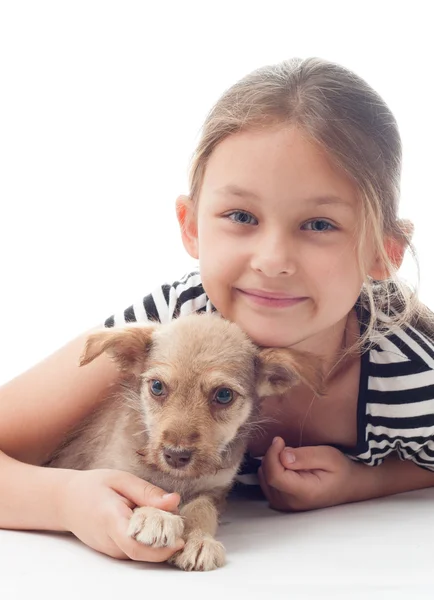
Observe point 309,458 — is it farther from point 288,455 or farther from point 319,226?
point 319,226

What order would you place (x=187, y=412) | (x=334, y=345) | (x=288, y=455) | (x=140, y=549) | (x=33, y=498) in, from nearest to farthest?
(x=140, y=549), (x=187, y=412), (x=33, y=498), (x=288, y=455), (x=334, y=345)

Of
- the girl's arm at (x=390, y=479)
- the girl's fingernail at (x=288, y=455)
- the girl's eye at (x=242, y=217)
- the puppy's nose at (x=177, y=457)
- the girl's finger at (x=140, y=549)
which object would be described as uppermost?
the girl's eye at (x=242, y=217)

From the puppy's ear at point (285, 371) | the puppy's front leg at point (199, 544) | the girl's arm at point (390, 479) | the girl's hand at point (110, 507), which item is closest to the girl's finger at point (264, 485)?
the girl's arm at point (390, 479)

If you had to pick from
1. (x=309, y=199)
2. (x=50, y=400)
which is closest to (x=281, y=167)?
(x=309, y=199)

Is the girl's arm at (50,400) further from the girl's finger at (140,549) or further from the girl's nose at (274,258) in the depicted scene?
the girl's finger at (140,549)

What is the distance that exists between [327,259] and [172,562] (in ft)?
2.53

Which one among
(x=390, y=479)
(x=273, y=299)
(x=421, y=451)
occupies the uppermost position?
(x=273, y=299)

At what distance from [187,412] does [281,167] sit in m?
0.60

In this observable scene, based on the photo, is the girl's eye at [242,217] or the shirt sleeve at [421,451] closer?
the girl's eye at [242,217]

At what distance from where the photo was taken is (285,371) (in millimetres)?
1842

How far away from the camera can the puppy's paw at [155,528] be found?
1491 mm

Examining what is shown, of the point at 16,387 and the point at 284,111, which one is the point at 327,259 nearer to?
the point at 284,111

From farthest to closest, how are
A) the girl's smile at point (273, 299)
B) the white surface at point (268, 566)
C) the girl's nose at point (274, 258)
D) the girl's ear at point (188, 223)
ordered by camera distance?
the girl's ear at point (188, 223), the girl's smile at point (273, 299), the girl's nose at point (274, 258), the white surface at point (268, 566)

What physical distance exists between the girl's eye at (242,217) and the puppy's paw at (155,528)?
2.38 feet
